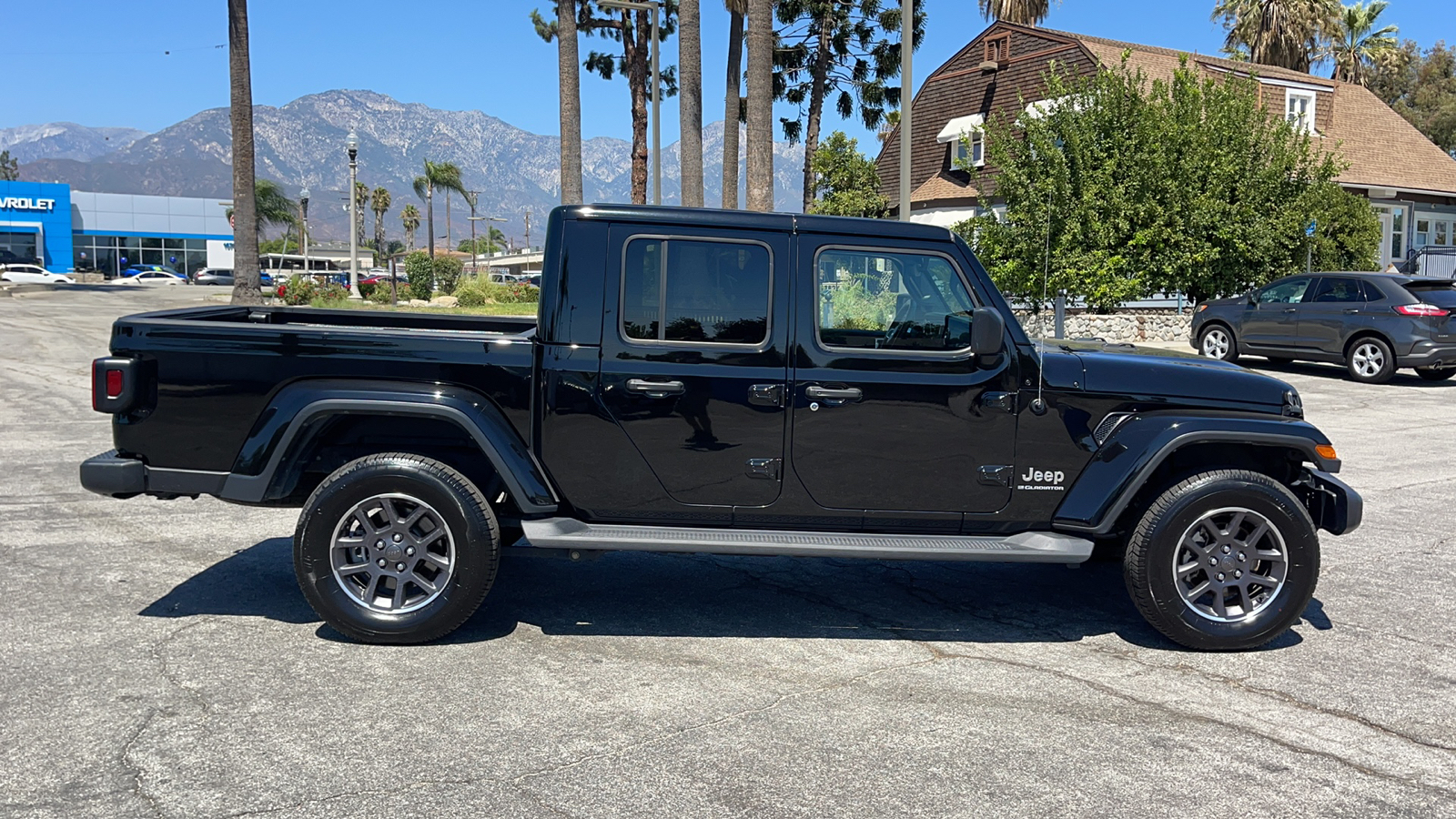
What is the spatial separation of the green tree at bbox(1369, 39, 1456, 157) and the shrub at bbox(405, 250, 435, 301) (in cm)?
4657

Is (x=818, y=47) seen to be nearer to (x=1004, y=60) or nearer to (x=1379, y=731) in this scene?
(x=1004, y=60)

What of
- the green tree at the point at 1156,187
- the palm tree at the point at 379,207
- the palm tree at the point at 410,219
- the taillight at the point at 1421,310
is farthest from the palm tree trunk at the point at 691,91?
the palm tree at the point at 410,219

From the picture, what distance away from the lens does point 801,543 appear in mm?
4906

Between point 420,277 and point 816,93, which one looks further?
point 420,277

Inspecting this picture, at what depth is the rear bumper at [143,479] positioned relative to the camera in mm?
4980

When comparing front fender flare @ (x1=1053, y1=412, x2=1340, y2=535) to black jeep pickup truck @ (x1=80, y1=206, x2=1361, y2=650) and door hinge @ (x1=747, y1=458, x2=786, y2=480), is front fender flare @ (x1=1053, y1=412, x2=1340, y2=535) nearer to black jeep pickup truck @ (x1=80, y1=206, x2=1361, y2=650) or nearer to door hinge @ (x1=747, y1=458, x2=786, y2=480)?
black jeep pickup truck @ (x1=80, y1=206, x2=1361, y2=650)

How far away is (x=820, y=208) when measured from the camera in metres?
36.0

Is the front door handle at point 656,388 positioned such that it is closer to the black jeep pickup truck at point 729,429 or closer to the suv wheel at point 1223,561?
the black jeep pickup truck at point 729,429

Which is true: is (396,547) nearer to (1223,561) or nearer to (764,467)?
(764,467)

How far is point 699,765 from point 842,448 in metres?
1.73

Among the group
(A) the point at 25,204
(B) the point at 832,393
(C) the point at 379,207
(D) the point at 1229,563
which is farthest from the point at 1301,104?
(C) the point at 379,207

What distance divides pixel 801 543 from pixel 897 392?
0.82 m

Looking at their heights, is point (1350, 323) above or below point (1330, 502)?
above

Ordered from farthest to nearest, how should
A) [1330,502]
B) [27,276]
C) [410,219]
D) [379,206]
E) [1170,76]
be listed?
[410,219], [379,206], [27,276], [1170,76], [1330,502]
